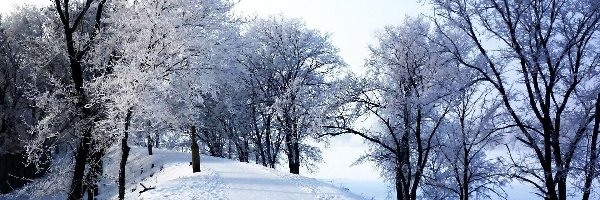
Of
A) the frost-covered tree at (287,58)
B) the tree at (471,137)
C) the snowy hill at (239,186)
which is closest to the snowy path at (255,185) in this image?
the snowy hill at (239,186)

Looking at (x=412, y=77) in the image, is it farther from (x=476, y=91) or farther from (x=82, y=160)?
(x=82, y=160)

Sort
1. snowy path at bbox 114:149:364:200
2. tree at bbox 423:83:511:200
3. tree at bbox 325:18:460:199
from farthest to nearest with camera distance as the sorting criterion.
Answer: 1. tree at bbox 325:18:460:199
2. snowy path at bbox 114:149:364:200
3. tree at bbox 423:83:511:200

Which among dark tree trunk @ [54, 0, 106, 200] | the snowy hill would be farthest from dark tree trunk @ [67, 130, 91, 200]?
the snowy hill

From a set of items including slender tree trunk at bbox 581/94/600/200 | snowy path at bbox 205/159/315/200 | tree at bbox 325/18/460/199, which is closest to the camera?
slender tree trunk at bbox 581/94/600/200

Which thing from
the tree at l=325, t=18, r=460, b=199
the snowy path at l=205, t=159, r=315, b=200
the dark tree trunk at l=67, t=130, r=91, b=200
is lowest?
the snowy path at l=205, t=159, r=315, b=200

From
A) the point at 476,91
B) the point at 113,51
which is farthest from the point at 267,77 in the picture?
the point at 113,51

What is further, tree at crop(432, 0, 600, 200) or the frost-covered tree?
the frost-covered tree

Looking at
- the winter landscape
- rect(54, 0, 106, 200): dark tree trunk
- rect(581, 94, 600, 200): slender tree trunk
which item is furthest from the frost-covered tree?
rect(581, 94, 600, 200): slender tree trunk

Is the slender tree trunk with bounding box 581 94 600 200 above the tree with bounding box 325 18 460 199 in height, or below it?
below

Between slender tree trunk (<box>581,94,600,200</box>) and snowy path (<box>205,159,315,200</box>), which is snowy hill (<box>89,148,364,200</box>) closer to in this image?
snowy path (<box>205,159,315,200</box>)

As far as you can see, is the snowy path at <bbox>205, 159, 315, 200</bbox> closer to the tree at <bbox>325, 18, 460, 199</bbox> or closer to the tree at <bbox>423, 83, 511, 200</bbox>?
the tree at <bbox>325, 18, 460, 199</bbox>

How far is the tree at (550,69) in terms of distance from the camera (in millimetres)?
11555

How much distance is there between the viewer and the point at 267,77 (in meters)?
32.2

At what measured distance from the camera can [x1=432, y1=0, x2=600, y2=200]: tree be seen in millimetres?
11555
